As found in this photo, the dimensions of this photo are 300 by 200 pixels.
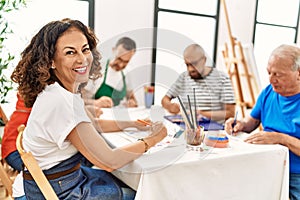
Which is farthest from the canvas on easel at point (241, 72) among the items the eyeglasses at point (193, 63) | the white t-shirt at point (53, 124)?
the white t-shirt at point (53, 124)

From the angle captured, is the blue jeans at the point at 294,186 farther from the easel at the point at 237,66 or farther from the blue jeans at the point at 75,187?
the easel at the point at 237,66

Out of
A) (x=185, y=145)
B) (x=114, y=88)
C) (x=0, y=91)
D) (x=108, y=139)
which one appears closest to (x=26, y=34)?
(x=0, y=91)

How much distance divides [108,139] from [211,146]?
1.58 ft

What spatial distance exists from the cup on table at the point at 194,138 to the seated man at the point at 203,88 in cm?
93

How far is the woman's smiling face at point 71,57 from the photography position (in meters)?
1.13

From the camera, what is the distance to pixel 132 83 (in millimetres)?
2912

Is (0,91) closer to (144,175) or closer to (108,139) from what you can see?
(108,139)

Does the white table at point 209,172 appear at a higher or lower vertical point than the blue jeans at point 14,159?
higher

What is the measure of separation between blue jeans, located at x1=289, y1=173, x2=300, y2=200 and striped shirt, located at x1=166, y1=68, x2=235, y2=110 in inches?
33.0

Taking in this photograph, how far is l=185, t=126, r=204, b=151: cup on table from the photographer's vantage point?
1273 mm

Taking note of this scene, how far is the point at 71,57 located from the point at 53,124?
0.90 feet

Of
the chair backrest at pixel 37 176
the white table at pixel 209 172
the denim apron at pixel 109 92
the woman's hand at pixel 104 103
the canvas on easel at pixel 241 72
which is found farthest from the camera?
the canvas on easel at pixel 241 72

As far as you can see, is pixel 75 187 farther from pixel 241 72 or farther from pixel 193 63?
pixel 241 72

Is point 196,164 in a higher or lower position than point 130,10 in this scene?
lower
